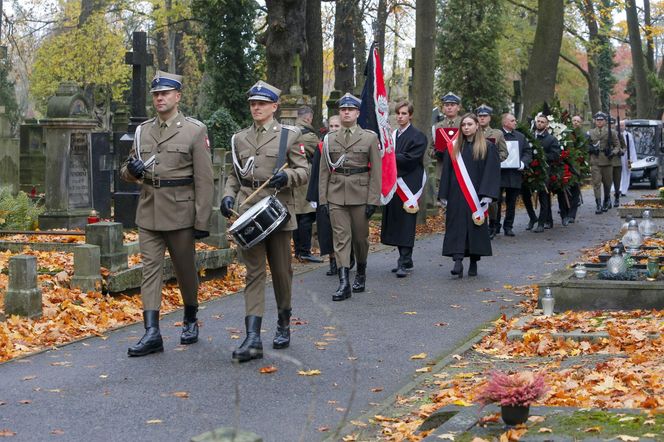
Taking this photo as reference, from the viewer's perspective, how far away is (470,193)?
1457 centimetres

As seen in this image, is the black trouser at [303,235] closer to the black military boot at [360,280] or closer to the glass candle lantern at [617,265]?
the black military boot at [360,280]

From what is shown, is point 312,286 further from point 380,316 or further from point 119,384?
point 119,384

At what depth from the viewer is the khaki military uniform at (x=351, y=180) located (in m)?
12.8

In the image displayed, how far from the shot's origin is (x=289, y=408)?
25.1 feet

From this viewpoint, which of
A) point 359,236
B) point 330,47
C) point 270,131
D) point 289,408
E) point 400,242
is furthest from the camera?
point 330,47

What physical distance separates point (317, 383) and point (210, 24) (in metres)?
30.9

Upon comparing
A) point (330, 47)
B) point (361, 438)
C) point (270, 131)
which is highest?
point (330, 47)

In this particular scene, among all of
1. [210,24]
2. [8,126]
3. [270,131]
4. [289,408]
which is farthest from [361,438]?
[210,24]

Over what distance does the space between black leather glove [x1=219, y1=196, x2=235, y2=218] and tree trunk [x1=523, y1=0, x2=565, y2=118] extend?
63.7ft

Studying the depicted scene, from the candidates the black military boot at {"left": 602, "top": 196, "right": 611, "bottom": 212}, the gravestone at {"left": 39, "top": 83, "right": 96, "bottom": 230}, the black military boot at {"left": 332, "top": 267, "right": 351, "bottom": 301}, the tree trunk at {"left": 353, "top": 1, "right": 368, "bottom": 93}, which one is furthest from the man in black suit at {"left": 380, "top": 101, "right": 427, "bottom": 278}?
the tree trunk at {"left": 353, "top": 1, "right": 368, "bottom": 93}

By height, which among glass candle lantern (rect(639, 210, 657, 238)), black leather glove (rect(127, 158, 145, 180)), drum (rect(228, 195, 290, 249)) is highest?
black leather glove (rect(127, 158, 145, 180))

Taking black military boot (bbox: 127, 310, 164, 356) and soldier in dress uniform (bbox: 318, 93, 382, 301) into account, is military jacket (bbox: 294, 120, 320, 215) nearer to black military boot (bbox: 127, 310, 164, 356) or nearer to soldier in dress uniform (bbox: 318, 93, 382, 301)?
soldier in dress uniform (bbox: 318, 93, 382, 301)

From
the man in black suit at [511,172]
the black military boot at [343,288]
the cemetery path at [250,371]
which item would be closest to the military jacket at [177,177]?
the cemetery path at [250,371]

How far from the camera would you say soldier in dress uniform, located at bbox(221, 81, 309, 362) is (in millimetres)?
9430
